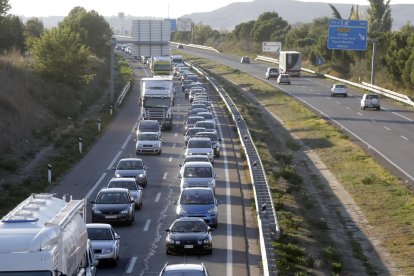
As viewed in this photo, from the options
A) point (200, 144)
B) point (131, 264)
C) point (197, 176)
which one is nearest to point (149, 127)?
point (200, 144)

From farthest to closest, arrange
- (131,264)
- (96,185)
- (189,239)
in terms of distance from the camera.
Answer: (96,185), (189,239), (131,264)

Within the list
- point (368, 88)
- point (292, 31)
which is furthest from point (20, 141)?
point (292, 31)

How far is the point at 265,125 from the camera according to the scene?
67.8 meters

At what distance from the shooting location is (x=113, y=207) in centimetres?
3058

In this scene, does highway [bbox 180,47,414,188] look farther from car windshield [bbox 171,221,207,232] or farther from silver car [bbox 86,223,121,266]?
silver car [bbox 86,223,121,266]

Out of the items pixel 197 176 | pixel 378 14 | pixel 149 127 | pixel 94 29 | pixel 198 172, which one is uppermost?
pixel 378 14

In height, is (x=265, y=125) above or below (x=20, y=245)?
below

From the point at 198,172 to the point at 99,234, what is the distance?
12.9 metres

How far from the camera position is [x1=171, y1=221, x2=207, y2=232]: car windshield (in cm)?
2639

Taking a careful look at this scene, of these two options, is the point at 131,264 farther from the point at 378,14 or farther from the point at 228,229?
the point at 378,14

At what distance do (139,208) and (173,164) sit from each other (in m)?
12.6

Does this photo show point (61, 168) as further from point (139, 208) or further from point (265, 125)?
point (265, 125)

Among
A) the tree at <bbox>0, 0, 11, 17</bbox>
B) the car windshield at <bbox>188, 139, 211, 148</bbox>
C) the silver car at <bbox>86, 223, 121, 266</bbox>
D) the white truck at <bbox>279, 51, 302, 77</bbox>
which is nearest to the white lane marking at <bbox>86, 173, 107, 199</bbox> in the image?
the car windshield at <bbox>188, 139, 211, 148</bbox>

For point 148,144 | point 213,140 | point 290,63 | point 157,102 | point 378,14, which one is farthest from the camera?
point 378,14
